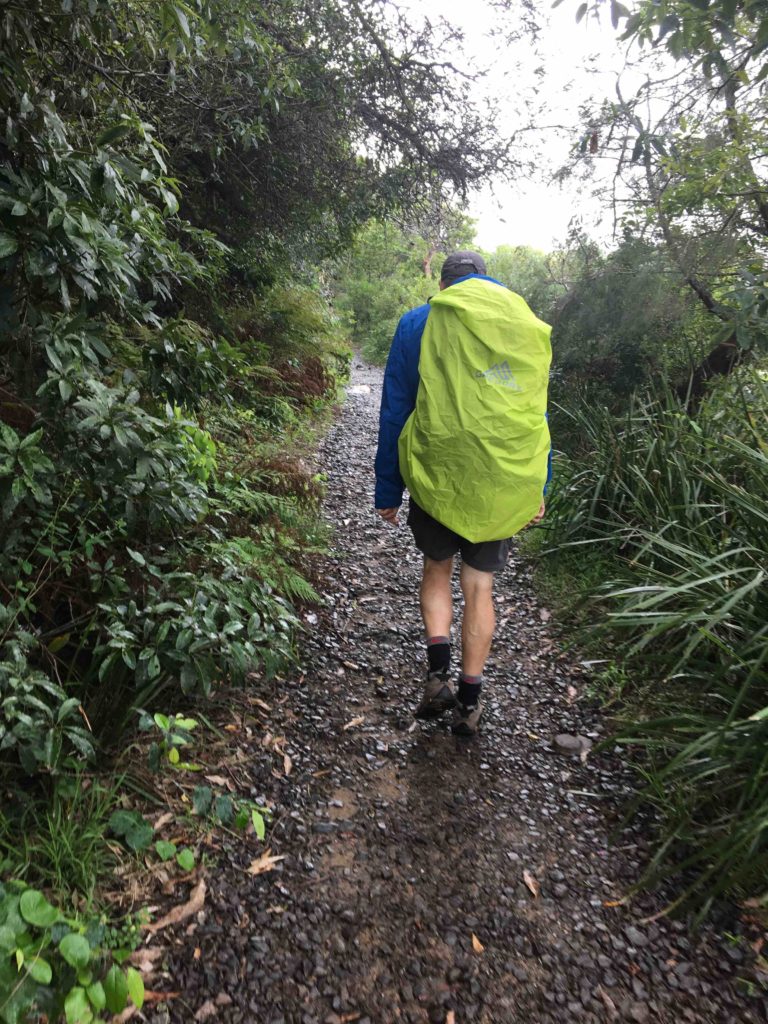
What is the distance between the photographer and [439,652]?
10.5 feet

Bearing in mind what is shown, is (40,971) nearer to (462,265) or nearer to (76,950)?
(76,950)

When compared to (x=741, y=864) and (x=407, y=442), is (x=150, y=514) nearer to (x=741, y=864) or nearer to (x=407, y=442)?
(x=407, y=442)

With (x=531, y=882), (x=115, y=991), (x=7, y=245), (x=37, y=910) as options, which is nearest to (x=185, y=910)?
(x=115, y=991)

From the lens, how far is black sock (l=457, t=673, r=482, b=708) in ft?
10.1

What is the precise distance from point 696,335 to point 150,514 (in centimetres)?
685

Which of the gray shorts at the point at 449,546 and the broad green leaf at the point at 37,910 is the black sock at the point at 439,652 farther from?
the broad green leaf at the point at 37,910

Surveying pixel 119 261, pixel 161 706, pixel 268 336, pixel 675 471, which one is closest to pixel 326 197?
pixel 268 336

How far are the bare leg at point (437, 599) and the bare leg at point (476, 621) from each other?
0.50 ft

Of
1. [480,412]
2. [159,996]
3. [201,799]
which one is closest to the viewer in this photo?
[159,996]

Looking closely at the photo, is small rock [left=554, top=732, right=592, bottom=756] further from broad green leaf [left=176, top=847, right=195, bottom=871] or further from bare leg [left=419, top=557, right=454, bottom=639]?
broad green leaf [left=176, top=847, right=195, bottom=871]

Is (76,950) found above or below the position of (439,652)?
above

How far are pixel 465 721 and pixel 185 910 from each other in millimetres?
1485

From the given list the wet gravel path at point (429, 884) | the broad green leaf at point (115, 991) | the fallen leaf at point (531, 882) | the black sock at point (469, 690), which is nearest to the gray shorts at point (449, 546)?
the black sock at point (469, 690)

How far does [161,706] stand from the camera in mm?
2705
